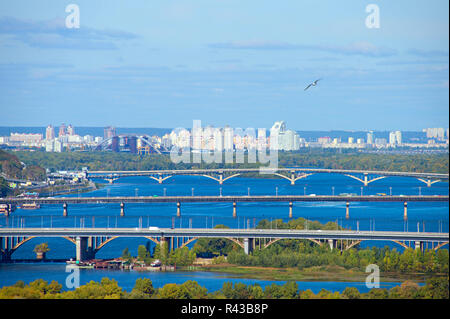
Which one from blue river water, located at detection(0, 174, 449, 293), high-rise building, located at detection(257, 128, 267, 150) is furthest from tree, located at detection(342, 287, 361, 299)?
high-rise building, located at detection(257, 128, 267, 150)

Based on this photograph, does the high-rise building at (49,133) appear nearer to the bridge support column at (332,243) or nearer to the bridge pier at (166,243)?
the bridge pier at (166,243)

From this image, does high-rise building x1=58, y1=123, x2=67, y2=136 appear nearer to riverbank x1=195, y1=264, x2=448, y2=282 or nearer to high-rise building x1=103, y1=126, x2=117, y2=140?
high-rise building x1=103, y1=126, x2=117, y2=140

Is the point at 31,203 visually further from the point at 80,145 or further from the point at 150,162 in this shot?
the point at 80,145

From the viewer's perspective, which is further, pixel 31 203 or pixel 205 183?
pixel 205 183

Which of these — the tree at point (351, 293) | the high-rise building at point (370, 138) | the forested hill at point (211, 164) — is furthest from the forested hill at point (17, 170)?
the high-rise building at point (370, 138)

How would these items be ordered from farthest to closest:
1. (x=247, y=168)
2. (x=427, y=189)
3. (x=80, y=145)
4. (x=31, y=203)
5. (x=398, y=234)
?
1. (x=80, y=145)
2. (x=247, y=168)
3. (x=427, y=189)
4. (x=31, y=203)
5. (x=398, y=234)

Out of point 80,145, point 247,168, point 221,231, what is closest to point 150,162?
point 247,168

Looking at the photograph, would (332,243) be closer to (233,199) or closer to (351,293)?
(351,293)
